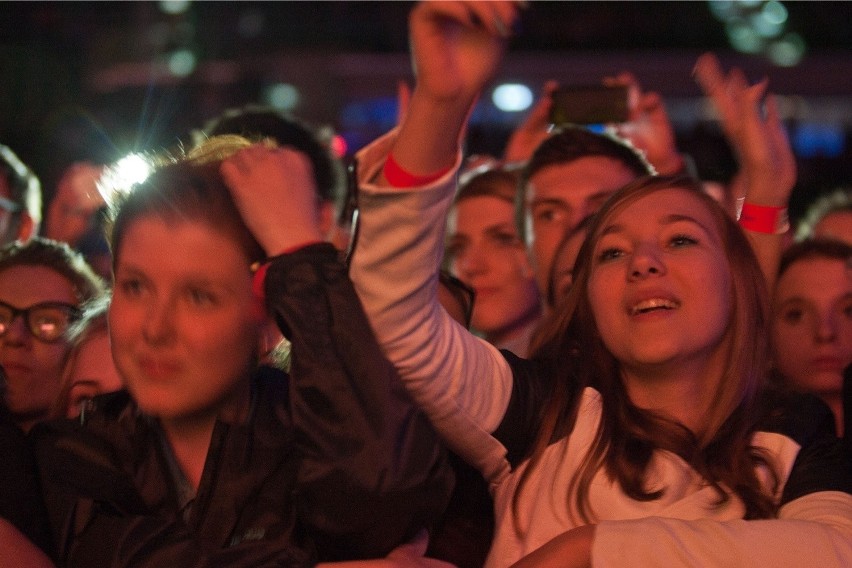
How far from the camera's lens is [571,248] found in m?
2.58

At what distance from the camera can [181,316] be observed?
1.65m

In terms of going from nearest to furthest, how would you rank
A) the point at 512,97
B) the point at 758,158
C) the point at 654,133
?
the point at 758,158 < the point at 654,133 < the point at 512,97

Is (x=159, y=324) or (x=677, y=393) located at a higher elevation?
(x=159, y=324)

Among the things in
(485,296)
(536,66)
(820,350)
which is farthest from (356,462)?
(536,66)

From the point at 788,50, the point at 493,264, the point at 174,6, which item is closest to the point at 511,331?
the point at 493,264

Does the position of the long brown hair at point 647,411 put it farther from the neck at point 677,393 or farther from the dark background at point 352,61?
the dark background at point 352,61

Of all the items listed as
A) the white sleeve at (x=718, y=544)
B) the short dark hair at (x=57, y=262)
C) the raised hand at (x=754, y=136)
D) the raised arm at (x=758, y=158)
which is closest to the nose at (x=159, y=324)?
the white sleeve at (x=718, y=544)

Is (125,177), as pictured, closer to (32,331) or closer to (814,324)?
(32,331)

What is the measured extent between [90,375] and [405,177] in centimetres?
101

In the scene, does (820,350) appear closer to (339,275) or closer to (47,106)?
(339,275)

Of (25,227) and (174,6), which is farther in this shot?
(174,6)

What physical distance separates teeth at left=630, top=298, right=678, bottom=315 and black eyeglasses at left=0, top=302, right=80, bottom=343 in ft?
4.01

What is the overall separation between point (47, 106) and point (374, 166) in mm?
6236

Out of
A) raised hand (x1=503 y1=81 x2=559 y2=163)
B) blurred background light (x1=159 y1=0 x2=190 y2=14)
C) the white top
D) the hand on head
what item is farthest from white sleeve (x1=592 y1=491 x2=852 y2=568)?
blurred background light (x1=159 y1=0 x2=190 y2=14)
